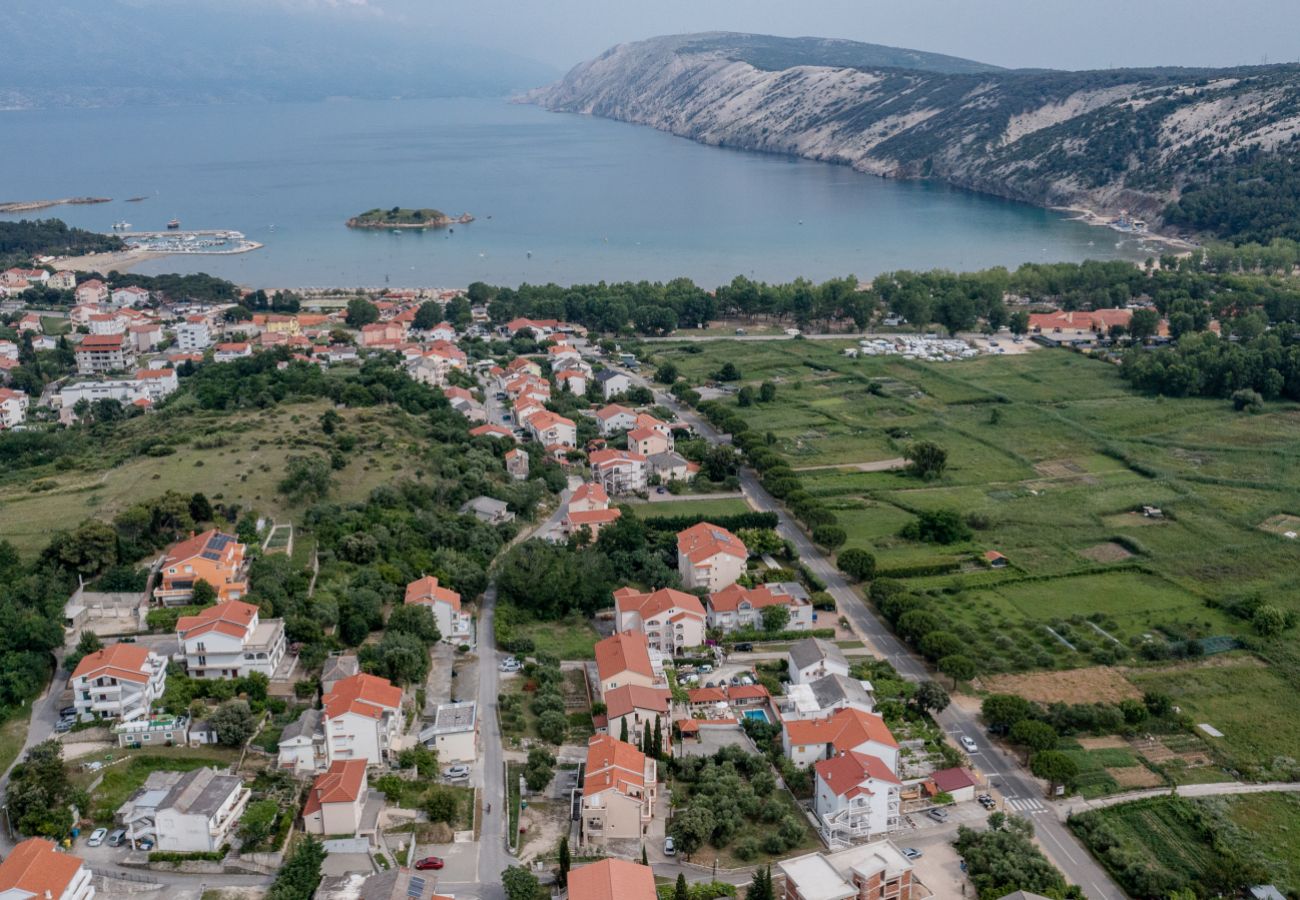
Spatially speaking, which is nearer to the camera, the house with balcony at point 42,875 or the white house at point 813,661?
the house with balcony at point 42,875

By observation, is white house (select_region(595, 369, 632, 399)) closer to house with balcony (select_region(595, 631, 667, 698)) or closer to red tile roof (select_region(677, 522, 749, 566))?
red tile roof (select_region(677, 522, 749, 566))

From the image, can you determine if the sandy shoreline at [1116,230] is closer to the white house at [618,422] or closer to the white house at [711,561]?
the white house at [618,422]

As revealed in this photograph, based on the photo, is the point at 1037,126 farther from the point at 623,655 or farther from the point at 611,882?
the point at 611,882

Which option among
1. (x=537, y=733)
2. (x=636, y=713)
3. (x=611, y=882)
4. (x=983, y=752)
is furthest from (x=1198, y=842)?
(x=537, y=733)

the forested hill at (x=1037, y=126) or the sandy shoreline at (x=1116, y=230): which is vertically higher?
the forested hill at (x=1037, y=126)

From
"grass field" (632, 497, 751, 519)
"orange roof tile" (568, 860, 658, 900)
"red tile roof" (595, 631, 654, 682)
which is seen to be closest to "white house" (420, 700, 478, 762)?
"red tile roof" (595, 631, 654, 682)

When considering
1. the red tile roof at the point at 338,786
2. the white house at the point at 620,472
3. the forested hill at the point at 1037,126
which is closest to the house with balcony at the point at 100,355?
the white house at the point at 620,472
